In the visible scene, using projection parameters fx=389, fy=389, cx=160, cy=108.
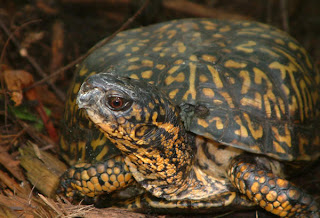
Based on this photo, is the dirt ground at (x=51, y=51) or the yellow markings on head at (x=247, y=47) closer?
the dirt ground at (x=51, y=51)

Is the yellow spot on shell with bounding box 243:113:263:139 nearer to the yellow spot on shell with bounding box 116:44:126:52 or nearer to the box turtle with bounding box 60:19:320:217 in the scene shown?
the box turtle with bounding box 60:19:320:217

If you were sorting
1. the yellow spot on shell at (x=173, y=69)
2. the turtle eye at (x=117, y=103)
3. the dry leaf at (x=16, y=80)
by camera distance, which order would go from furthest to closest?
the dry leaf at (x=16, y=80), the yellow spot on shell at (x=173, y=69), the turtle eye at (x=117, y=103)

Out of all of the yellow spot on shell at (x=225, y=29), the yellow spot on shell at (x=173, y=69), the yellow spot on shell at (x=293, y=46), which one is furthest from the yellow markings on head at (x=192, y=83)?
the yellow spot on shell at (x=293, y=46)

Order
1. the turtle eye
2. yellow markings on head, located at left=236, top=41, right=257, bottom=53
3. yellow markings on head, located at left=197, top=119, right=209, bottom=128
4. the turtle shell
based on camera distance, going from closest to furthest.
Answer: the turtle eye < yellow markings on head, located at left=197, top=119, right=209, bottom=128 < the turtle shell < yellow markings on head, located at left=236, top=41, right=257, bottom=53

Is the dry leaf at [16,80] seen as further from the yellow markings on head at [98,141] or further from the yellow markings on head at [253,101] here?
the yellow markings on head at [253,101]

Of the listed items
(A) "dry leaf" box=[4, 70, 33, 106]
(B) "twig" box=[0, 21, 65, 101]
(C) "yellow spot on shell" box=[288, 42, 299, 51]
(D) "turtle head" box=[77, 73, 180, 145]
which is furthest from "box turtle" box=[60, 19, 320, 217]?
(B) "twig" box=[0, 21, 65, 101]

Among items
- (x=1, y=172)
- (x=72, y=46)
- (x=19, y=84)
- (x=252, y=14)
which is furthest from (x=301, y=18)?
(x=1, y=172)

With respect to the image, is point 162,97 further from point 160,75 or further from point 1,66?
point 1,66
